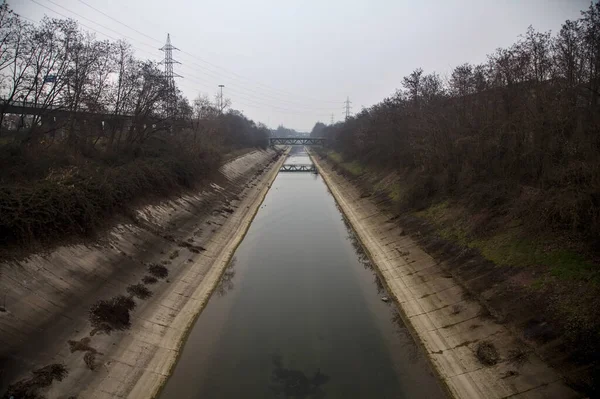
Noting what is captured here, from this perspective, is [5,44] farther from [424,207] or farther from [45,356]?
[424,207]

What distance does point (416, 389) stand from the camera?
13.6m

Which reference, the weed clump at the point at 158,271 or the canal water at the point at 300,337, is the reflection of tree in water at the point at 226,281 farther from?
the weed clump at the point at 158,271

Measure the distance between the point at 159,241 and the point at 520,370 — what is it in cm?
2106

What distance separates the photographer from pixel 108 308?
16312 mm

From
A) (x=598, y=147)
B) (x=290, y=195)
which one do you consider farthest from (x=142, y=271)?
(x=290, y=195)

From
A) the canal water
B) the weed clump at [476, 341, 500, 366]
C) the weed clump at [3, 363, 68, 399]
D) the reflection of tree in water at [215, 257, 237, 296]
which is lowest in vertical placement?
the canal water

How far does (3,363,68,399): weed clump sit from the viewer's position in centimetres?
1098

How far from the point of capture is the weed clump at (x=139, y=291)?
Answer: 18.7 meters

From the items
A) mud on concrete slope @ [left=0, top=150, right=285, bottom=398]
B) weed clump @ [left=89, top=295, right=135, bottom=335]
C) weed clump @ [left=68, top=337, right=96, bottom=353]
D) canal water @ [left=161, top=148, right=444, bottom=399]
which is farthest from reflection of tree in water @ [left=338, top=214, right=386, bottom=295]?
weed clump @ [left=68, top=337, right=96, bottom=353]

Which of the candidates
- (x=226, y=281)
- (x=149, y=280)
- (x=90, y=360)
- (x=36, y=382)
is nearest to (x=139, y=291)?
(x=149, y=280)

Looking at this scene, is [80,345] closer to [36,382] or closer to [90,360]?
[90,360]

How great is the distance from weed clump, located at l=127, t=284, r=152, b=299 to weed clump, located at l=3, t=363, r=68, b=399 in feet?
19.9

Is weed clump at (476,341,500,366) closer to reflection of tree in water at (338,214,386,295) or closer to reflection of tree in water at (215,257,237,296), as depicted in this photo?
reflection of tree in water at (338,214,386,295)

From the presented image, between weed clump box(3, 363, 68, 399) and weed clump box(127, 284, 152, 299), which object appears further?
weed clump box(127, 284, 152, 299)
